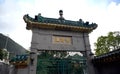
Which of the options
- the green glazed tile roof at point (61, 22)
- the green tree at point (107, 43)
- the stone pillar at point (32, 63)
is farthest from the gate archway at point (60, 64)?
the green tree at point (107, 43)

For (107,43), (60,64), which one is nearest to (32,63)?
(60,64)

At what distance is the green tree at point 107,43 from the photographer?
20.0m

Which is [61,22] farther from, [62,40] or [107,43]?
[107,43]

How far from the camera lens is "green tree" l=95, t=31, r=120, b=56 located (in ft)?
65.6

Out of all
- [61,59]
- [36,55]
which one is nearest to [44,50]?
[36,55]

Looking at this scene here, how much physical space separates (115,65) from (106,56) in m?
0.63

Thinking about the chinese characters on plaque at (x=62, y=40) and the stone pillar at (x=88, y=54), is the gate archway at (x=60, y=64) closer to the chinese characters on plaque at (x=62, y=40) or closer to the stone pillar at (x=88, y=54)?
the stone pillar at (x=88, y=54)

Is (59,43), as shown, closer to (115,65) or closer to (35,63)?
(35,63)

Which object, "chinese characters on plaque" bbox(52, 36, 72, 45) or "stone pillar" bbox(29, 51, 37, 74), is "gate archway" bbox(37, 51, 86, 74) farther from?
"chinese characters on plaque" bbox(52, 36, 72, 45)

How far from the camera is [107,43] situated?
20406mm

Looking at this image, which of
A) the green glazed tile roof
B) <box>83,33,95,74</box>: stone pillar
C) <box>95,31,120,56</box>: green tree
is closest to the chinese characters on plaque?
the green glazed tile roof

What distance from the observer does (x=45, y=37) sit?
7.49 meters

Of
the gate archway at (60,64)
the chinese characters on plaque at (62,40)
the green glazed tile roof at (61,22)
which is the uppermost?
the green glazed tile roof at (61,22)

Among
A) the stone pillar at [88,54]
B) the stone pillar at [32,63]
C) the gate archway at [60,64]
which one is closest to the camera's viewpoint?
the stone pillar at [32,63]
